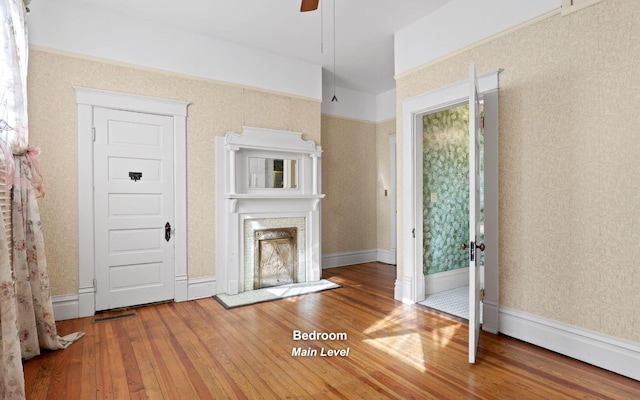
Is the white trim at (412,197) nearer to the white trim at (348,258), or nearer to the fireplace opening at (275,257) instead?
the fireplace opening at (275,257)

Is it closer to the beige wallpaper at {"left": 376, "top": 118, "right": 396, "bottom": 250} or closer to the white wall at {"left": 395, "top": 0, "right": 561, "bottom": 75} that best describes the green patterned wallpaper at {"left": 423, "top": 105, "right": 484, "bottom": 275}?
the white wall at {"left": 395, "top": 0, "right": 561, "bottom": 75}

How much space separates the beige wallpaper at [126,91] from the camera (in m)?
3.33

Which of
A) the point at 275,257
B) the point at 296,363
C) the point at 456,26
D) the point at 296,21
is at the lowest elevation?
the point at 296,363

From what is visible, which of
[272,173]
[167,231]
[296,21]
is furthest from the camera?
[272,173]

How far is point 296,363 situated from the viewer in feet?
8.14

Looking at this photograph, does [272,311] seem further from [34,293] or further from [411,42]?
[411,42]

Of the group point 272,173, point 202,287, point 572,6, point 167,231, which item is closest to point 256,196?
point 272,173

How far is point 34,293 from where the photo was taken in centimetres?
268

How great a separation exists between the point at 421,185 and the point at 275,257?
215 cm

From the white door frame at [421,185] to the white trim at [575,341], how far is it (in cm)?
18

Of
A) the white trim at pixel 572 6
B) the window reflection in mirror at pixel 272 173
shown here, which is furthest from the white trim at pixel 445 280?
the white trim at pixel 572 6

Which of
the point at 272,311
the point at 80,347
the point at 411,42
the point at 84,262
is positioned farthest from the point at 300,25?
the point at 80,347

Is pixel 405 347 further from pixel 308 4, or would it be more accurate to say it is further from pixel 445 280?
pixel 308 4

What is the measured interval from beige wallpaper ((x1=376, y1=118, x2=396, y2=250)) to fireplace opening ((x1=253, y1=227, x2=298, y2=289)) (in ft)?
6.99
